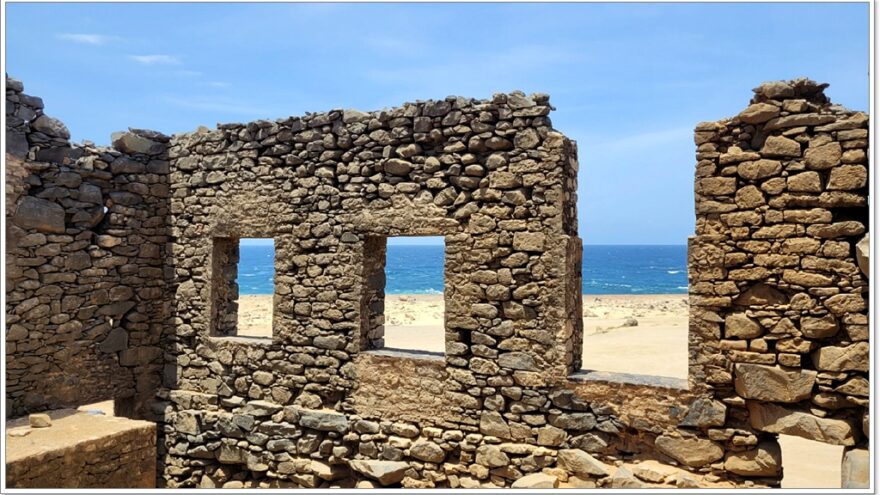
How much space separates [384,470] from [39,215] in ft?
16.7

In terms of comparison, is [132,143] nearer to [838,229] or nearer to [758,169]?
[758,169]

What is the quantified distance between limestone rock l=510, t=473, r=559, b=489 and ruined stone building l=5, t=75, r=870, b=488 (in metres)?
0.03

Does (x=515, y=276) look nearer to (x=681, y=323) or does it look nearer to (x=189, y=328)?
(x=189, y=328)

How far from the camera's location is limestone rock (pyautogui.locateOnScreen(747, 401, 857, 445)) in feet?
16.7

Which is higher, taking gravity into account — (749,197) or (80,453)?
(749,197)

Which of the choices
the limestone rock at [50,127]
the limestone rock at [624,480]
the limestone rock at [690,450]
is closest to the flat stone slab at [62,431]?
the limestone rock at [50,127]

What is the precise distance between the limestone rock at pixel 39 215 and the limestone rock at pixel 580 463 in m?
6.48

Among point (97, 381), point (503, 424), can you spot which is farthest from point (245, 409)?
point (503, 424)

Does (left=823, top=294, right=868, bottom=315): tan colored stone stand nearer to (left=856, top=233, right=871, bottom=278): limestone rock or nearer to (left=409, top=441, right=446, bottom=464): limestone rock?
(left=856, top=233, right=871, bottom=278): limestone rock

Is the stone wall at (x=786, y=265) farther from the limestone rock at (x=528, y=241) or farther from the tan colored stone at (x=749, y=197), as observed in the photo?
the limestone rock at (x=528, y=241)

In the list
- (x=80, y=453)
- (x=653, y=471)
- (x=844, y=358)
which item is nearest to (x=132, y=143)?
(x=80, y=453)

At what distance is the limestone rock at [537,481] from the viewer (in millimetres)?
5855

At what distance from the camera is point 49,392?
304 inches

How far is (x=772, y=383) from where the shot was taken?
536 centimetres
